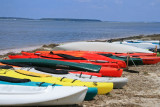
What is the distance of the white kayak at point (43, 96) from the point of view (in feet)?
13.6

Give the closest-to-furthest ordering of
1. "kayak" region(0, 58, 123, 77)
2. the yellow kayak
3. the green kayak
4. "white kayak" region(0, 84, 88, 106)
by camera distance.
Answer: "white kayak" region(0, 84, 88, 106) < the yellow kayak < "kayak" region(0, 58, 123, 77) < the green kayak

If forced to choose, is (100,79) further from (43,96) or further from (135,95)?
(43,96)

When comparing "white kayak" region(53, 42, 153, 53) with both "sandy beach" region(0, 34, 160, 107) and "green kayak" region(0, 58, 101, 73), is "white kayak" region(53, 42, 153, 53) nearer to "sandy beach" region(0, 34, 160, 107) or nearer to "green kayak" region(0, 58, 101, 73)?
"sandy beach" region(0, 34, 160, 107)

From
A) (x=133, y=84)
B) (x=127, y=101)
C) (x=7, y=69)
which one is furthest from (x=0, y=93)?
(x=133, y=84)

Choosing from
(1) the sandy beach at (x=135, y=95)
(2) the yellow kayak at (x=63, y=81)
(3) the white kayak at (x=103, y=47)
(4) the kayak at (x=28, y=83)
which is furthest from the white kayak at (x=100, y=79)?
(3) the white kayak at (x=103, y=47)

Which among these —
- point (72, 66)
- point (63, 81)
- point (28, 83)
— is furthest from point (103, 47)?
point (28, 83)

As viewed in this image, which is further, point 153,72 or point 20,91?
point 153,72

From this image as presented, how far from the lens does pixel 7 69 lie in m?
6.09

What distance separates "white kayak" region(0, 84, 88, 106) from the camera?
13.6 feet

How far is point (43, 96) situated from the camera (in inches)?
165

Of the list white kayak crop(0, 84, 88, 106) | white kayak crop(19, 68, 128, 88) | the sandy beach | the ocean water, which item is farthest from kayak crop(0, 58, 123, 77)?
the ocean water

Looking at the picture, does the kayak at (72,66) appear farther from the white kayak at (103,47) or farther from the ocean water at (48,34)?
the ocean water at (48,34)

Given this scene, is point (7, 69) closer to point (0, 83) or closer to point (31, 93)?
point (0, 83)

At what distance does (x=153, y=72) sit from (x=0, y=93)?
17.7ft
